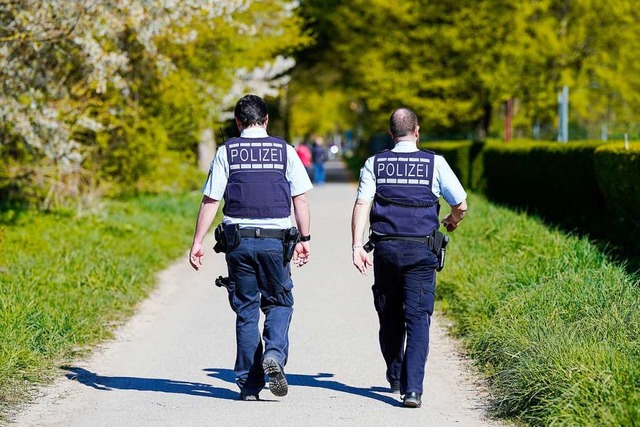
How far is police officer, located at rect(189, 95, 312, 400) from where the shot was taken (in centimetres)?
679

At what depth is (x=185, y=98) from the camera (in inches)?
855

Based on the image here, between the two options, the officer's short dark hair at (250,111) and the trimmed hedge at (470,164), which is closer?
the officer's short dark hair at (250,111)

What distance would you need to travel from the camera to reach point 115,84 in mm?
17156

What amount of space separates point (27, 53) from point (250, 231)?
30.8 feet

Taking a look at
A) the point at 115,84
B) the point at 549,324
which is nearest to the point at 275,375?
the point at 549,324

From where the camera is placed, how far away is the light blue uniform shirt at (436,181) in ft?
22.2

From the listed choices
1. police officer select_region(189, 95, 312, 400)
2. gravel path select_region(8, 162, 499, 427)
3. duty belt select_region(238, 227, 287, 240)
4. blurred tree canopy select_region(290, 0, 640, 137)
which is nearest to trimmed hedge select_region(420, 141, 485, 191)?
blurred tree canopy select_region(290, 0, 640, 137)

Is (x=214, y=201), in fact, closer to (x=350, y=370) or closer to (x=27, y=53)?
(x=350, y=370)

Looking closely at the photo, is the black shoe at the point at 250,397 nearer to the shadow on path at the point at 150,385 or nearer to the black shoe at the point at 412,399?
the shadow on path at the point at 150,385

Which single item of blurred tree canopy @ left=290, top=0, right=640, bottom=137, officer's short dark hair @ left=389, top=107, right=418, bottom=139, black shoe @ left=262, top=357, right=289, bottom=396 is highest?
blurred tree canopy @ left=290, top=0, right=640, bottom=137

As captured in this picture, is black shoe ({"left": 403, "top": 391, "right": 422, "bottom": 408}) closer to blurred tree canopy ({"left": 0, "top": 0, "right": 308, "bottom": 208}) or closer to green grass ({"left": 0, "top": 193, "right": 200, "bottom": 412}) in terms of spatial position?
green grass ({"left": 0, "top": 193, "right": 200, "bottom": 412})

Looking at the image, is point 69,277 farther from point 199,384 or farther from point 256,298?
point 256,298

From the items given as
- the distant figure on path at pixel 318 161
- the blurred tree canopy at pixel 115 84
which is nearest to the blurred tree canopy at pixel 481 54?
the distant figure on path at pixel 318 161

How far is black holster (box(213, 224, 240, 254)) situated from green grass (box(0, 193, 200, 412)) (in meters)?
1.55
